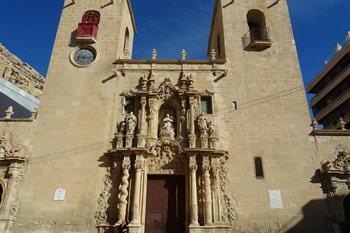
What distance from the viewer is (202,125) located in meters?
13.6

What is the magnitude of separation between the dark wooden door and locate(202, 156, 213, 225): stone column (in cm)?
112

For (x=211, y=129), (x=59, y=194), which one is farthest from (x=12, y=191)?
(x=211, y=129)

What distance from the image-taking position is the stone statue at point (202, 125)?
44.3 ft

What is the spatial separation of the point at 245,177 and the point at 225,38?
7.86 meters

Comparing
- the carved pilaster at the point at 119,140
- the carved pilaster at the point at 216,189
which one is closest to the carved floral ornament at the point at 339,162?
the carved pilaster at the point at 216,189

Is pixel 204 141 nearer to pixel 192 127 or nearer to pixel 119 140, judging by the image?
pixel 192 127

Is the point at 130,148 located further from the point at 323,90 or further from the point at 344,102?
the point at 323,90

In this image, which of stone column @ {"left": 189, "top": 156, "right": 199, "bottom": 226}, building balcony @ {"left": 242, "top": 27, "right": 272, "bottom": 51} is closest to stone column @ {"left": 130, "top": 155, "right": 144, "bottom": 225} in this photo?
stone column @ {"left": 189, "top": 156, "right": 199, "bottom": 226}

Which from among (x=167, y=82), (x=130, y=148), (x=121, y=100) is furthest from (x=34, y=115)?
(x=167, y=82)

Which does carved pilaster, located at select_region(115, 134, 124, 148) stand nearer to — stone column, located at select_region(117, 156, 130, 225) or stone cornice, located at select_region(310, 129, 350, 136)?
stone column, located at select_region(117, 156, 130, 225)

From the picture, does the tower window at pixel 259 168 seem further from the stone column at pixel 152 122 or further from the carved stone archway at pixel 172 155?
the stone column at pixel 152 122

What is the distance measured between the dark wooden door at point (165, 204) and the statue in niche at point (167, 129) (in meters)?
1.90

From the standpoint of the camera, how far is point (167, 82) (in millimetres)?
15031

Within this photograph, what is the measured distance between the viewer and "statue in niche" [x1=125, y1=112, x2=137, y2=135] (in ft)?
44.6
